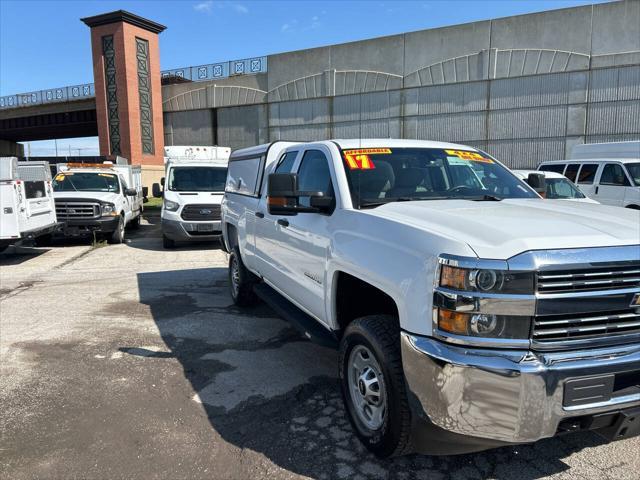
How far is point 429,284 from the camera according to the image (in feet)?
7.97

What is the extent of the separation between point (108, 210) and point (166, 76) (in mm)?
25053

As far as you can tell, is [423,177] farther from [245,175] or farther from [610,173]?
[610,173]

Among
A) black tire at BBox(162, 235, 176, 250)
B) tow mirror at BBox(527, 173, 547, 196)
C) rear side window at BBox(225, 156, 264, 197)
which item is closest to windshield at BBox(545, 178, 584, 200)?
Result: tow mirror at BBox(527, 173, 547, 196)

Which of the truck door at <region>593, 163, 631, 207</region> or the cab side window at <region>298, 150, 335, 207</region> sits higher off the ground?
the cab side window at <region>298, 150, 335, 207</region>

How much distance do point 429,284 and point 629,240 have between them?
102 cm

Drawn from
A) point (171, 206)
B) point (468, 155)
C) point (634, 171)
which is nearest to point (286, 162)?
point (468, 155)

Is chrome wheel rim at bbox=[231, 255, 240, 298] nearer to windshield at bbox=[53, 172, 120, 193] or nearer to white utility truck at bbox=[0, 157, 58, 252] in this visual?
white utility truck at bbox=[0, 157, 58, 252]

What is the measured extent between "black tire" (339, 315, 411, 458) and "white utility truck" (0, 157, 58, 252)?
9.12 m

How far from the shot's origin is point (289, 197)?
3635 millimetres

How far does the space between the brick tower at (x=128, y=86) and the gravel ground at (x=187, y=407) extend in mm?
28118

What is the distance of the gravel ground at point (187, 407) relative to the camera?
299cm

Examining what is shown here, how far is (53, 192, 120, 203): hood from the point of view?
1271 centimetres

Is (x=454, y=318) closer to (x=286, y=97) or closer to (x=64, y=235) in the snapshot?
(x=64, y=235)

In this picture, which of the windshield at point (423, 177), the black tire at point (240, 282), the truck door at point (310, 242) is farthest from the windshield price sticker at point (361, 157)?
the black tire at point (240, 282)
